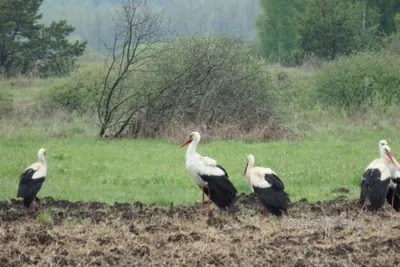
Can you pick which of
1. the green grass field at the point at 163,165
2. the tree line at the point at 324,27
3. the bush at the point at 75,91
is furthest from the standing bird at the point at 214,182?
the tree line at the point at 324,27

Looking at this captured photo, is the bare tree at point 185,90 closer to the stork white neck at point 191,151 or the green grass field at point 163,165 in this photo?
the green grass field at point 163,165

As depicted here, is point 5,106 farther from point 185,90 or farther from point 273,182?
point 273,182

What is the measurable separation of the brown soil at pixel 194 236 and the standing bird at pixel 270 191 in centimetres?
18

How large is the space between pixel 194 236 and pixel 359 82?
23654mm

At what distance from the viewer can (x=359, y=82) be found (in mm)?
32094

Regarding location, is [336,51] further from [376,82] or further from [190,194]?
[190,194]

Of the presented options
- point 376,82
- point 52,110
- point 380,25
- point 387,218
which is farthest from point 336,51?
point 387,218

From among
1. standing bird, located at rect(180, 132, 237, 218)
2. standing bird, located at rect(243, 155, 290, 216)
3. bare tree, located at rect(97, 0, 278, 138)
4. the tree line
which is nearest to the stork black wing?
standing bird, located at rect(243, 155, 290, 216)

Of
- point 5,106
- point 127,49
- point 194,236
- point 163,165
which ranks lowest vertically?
point 5,106

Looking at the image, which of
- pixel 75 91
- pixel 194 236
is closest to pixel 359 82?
pixel 75 91

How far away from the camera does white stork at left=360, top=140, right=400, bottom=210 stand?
1171 cm

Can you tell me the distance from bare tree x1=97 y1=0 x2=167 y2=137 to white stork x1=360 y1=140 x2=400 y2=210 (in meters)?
12.5

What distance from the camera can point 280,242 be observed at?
9.55 meters

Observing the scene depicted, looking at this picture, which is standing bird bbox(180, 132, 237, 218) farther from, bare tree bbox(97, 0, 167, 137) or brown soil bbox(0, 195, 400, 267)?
bare tree bbox(97, 0, 167, 137)
